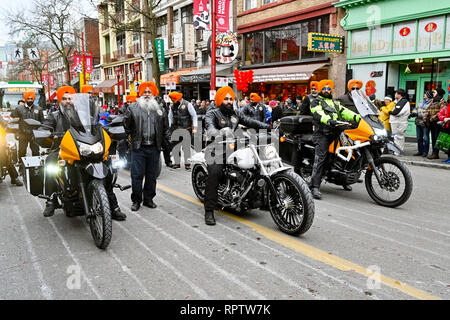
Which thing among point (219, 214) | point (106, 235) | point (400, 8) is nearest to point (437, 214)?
point (219, 214)

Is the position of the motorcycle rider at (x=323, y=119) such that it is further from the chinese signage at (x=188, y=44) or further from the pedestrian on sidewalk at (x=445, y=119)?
the chinese signage at (x=188, y=44)

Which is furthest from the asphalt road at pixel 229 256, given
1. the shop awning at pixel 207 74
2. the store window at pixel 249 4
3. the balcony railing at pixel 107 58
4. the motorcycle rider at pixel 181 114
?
the balcony railing at pixel 107 58

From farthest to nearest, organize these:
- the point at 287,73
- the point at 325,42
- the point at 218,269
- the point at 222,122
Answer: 1. the point at 287,73
2. the point at 325,42
3. the point at 222,122
4. the point at 218,269

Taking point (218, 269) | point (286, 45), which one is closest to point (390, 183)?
→ point (218, 269)

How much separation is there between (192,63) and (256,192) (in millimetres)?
27441

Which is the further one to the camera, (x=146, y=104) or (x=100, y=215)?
(x=146, y=104)

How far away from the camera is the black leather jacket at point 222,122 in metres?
5.30

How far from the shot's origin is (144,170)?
6164mm

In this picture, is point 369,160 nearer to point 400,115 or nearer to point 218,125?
point 218,125

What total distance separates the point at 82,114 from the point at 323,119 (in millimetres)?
3506

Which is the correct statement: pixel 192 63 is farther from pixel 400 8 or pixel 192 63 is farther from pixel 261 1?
pixel 400 8

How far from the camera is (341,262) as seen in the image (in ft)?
12.8

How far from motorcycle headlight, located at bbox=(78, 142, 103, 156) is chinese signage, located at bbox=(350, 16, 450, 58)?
14178mm

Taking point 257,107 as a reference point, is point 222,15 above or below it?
above
